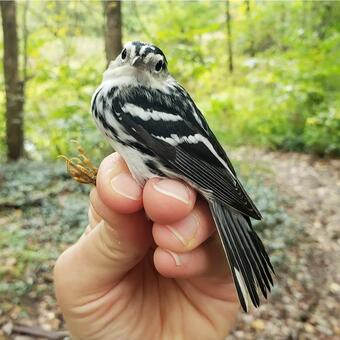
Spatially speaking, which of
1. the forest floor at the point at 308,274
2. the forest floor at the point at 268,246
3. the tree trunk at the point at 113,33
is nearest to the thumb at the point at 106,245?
the forest floor at the point at 268,246

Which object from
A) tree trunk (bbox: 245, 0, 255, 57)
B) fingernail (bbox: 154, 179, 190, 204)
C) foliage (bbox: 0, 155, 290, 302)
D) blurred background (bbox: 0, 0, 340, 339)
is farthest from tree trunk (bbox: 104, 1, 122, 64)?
tree trunk (bbox: 245, 0, 255, 57)

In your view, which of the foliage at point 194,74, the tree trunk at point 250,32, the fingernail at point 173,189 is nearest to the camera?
the fingernail at point 173,189

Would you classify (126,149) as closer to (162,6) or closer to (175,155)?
(175,155)

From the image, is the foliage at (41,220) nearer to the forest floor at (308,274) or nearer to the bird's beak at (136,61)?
the forest floor at (308,274)

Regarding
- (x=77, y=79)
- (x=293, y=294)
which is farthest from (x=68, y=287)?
(x=77, y=79)

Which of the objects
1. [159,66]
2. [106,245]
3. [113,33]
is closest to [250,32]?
[113,33]

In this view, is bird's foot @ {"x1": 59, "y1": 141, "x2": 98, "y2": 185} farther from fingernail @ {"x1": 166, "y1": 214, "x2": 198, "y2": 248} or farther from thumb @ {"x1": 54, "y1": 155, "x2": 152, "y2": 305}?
fingernail @ {"x1": 166, "y1": 214, "x2": 198, "y2": 248}

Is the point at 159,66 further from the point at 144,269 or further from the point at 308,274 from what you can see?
the point at 308,274
